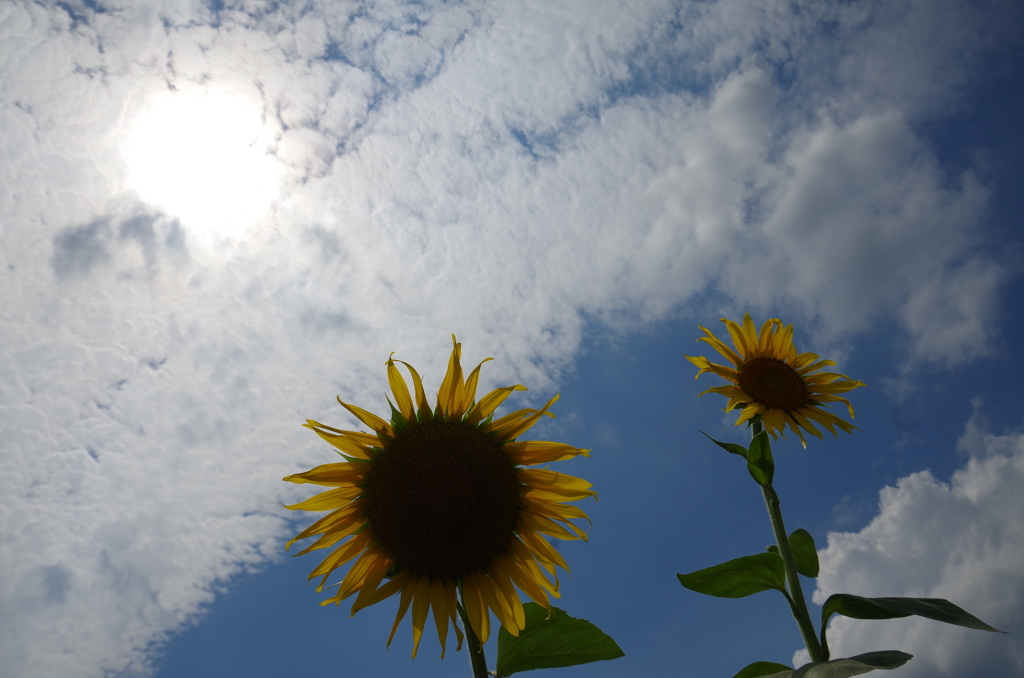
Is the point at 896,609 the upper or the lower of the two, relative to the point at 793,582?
lower

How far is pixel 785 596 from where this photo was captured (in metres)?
3.30

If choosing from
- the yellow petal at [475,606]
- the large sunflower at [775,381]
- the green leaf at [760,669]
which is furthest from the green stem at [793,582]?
the yellow petal at [475,606]

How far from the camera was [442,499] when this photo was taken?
3049 mm

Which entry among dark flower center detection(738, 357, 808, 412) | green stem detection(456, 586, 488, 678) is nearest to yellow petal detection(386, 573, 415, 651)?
green stem detection(456, 586, 488, 678)

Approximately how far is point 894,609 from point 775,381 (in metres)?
2.27

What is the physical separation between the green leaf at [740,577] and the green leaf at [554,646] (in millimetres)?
788

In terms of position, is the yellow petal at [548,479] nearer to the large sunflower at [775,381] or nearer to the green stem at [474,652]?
the green stem at [474,652]

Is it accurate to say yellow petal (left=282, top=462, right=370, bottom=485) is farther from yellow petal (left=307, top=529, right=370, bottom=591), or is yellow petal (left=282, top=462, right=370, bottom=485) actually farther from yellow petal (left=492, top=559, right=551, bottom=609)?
yellow petal (left=492, top=559, right=551, bottom=609)

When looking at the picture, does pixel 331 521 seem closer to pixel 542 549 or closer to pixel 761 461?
pixel 542 549

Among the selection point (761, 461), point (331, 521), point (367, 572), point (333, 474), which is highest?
point (761, 461)

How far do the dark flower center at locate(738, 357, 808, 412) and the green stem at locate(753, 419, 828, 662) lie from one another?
131 cm

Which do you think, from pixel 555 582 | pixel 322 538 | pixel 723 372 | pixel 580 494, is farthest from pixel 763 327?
pixel 322 538

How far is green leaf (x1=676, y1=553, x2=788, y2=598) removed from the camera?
3248 millimetres

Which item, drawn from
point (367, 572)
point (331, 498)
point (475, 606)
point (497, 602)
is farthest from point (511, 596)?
point (331, 498)
